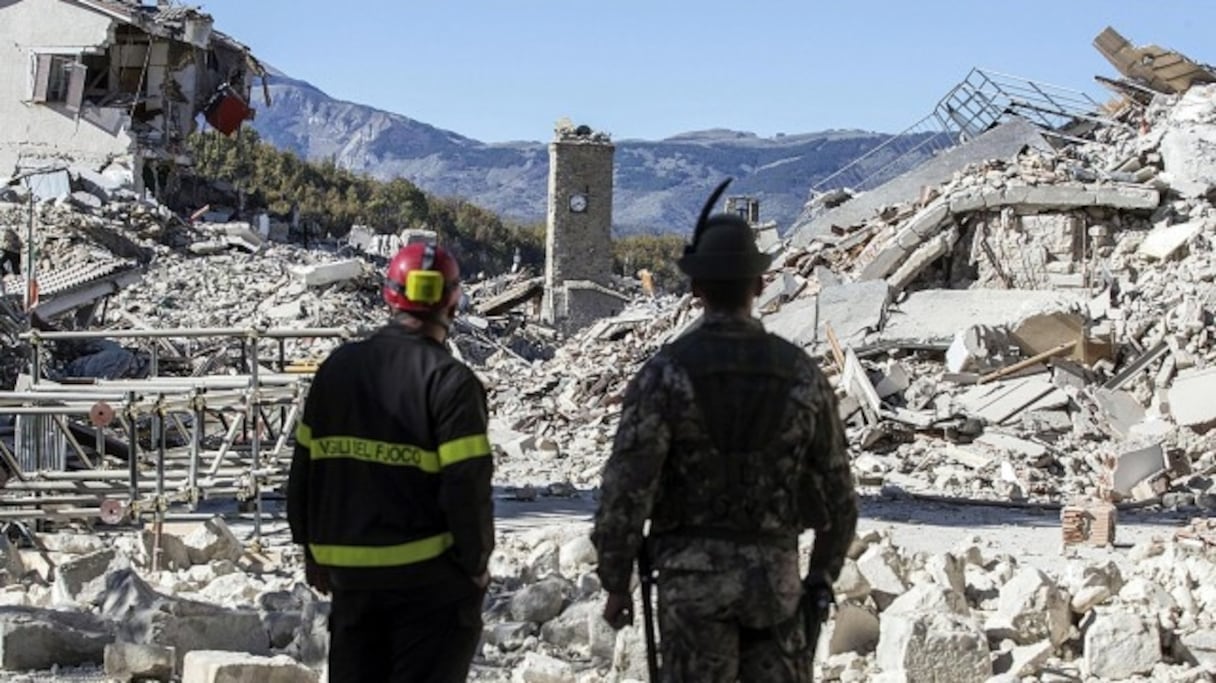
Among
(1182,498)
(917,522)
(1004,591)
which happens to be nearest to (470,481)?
(1004,591)

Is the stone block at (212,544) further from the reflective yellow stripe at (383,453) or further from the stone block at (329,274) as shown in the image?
the stone block at (329,274)

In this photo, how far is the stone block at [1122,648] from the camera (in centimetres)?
730

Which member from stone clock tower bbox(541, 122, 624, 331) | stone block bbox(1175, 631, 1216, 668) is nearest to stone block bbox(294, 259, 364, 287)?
stone clock tower bbox(541, 122, 624, 331)

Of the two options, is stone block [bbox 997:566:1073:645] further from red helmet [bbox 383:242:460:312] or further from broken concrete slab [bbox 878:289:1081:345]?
broken concrete slab [bbox 878:289:1081:345]

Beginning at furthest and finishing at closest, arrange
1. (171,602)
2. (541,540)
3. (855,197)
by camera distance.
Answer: (855,197), (541,540), (171,602)

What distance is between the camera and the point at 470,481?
4.59 m

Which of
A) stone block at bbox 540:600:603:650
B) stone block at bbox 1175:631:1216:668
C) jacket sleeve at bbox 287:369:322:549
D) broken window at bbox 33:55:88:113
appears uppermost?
broken window at bbox 33:55:88:113

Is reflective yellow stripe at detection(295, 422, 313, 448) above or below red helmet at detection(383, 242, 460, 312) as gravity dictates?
below

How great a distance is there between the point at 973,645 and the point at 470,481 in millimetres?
3133

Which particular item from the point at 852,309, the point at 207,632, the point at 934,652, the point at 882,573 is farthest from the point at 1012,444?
the point at 207,632

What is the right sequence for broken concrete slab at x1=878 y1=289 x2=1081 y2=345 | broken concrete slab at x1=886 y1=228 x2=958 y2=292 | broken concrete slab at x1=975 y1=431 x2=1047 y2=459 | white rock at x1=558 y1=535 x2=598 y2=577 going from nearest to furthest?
white rock at x1=558 y1=535 x2=598 y2=577, broken concrete slab at x1=975 y1=431 x2=1047 y2=459, broken concrete slab at x1=878 y1=289 x2=1081 y2=345, broken concrete slab at x1=886 y1=228 x2=958 y2=292

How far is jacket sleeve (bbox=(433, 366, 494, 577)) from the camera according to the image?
180 inches

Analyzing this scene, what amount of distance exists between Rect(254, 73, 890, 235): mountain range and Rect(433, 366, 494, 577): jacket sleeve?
123717 mm

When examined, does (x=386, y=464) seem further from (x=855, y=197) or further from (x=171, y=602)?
(x=855, y=197)
